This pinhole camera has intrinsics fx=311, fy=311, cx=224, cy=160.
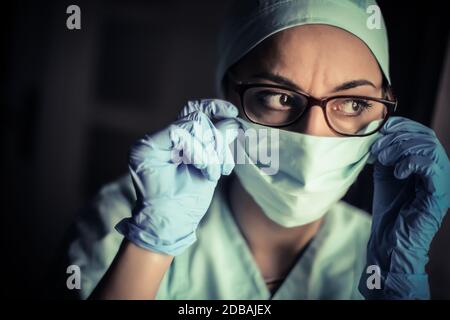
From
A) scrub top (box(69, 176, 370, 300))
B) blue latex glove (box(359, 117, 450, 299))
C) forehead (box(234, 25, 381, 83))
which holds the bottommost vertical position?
scrub top (box(69, 176, 370, 300))

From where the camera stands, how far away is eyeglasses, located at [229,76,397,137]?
0.68 metres

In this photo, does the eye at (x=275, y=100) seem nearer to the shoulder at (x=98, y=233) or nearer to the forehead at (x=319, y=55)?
the forehead at (x=319, y=55)

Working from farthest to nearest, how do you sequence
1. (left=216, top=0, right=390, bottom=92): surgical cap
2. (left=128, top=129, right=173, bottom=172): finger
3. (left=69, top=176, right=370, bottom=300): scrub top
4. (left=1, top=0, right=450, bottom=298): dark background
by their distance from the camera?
(left=1, top=0, right=450, bottom=298): dark background → (left=69, top=176, right=370, bottom=300): scrub top → (left=216, top=0, right=390, bottom=92): surgical cap → (left=128, top=129, right=173, bottom=172): finger

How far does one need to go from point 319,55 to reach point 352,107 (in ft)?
0.49

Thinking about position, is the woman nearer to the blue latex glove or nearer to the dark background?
the blue latex glove

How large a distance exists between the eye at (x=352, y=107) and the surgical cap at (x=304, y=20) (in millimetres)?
93

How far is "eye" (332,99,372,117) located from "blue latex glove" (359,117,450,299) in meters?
0.06

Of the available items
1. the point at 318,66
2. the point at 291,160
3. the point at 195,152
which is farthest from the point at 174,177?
the point at 318,66

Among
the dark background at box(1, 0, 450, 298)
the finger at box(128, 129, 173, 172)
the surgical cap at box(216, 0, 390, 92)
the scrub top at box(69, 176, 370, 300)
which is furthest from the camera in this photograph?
the dark background at box(1, 0, 450, 298)

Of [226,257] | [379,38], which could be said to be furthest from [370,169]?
[226,257]

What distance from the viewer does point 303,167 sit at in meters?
0.68

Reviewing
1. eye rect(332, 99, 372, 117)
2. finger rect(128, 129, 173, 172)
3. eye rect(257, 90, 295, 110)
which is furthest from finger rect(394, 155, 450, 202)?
finger rect(128, 129, 173, 172)

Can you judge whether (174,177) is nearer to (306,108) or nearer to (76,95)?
(306,108)
